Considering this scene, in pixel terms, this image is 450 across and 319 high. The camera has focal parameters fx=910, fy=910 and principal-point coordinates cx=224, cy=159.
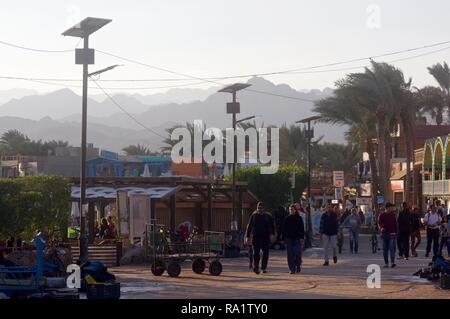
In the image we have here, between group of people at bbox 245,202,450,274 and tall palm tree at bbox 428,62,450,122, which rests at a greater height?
tall palm tree at bbox 428,62,450,122

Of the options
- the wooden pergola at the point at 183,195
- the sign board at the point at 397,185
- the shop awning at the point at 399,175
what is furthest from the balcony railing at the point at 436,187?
the wooden pergola at the point at 183,195

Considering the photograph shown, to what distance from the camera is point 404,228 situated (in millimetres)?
25391

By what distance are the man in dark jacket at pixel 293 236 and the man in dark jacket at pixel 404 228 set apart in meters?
5.07

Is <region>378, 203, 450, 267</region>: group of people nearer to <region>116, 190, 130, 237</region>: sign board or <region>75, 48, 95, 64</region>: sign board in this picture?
<region>116, 190, 130, 237</region>: sign board

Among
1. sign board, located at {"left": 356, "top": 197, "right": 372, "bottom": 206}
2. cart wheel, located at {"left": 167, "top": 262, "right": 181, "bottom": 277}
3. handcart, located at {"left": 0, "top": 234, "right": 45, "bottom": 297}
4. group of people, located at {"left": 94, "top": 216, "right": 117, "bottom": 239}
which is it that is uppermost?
sign board, located at {"left": 356, "top": 197, "right": 372, "bottom": 206}

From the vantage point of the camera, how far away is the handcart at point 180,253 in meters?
20.9

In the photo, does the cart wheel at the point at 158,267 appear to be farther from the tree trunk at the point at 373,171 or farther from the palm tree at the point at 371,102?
the tree trunk at the point at 373,171

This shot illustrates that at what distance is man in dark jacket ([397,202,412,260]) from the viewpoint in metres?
25.2

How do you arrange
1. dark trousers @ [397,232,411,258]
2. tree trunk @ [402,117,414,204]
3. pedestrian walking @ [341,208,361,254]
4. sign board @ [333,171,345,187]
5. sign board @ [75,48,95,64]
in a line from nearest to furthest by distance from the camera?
sign board @ [75,48,95,64] < dark trousers @ [397,232,411,258] < pedestrian walking @ [341,208,361,254] < sign board @ [333,171,345,187] < tree trunk @ [402,117,414,204]

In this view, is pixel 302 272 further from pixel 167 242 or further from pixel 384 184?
pixel 384 184

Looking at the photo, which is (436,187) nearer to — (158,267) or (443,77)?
(443,77)

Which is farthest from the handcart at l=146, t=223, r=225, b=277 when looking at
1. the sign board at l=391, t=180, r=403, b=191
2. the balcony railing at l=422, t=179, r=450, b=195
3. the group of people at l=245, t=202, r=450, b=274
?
the sign board at l=391, t=180, r=403, b=191

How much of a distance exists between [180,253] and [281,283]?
3373mm

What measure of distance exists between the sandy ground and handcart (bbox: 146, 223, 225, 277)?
23 centimetres
